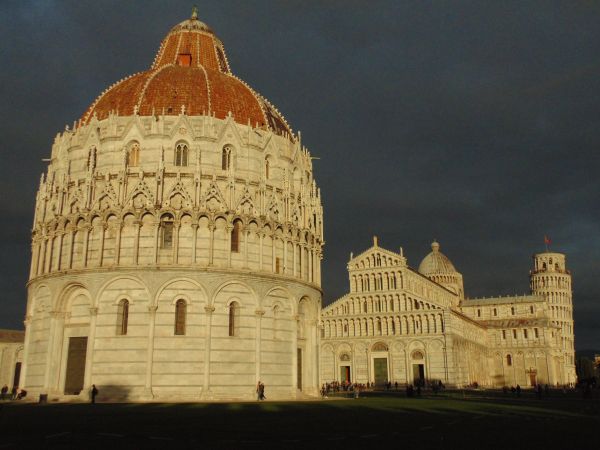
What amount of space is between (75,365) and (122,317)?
4.64m

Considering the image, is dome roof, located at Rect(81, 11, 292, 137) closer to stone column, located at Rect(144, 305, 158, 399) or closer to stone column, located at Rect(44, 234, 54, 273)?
stone column, located at Rect(44, 234, 54, 273)

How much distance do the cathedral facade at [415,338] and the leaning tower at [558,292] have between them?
36.6 feet

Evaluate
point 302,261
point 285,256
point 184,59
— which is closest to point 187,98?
point 184,59

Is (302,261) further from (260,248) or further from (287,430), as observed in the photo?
(287,430)

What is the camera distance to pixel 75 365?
40031 millimetres

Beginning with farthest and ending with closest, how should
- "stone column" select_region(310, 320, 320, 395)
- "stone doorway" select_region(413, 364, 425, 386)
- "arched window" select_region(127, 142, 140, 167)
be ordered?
1. "stone doorway" select_region(413, 364, 425, 386)
2. "stone column" select_region(310, 320, 320, 395)
3. "arched window" select_region(127, 142, 140, 167)

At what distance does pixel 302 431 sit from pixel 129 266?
23.0 m

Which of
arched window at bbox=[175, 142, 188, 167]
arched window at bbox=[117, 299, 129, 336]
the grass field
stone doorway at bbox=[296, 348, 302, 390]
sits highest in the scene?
arched window at bbox=[175, 142, 188, 167]

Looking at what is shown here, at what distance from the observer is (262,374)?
133 ft

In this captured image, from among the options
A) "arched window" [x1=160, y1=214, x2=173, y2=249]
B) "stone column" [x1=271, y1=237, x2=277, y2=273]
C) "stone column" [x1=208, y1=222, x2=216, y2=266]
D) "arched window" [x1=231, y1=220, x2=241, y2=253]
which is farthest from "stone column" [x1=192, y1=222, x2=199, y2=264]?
"stone column" [x1=271, y1=237, x2=277, y2=273]

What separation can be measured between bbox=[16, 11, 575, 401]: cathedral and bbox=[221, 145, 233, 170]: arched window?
3.9 inches

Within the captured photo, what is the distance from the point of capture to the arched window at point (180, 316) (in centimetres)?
3909

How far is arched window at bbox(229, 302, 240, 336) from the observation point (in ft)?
133

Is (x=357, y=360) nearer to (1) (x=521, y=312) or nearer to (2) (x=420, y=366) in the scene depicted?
(2) (x=420, y=366)
